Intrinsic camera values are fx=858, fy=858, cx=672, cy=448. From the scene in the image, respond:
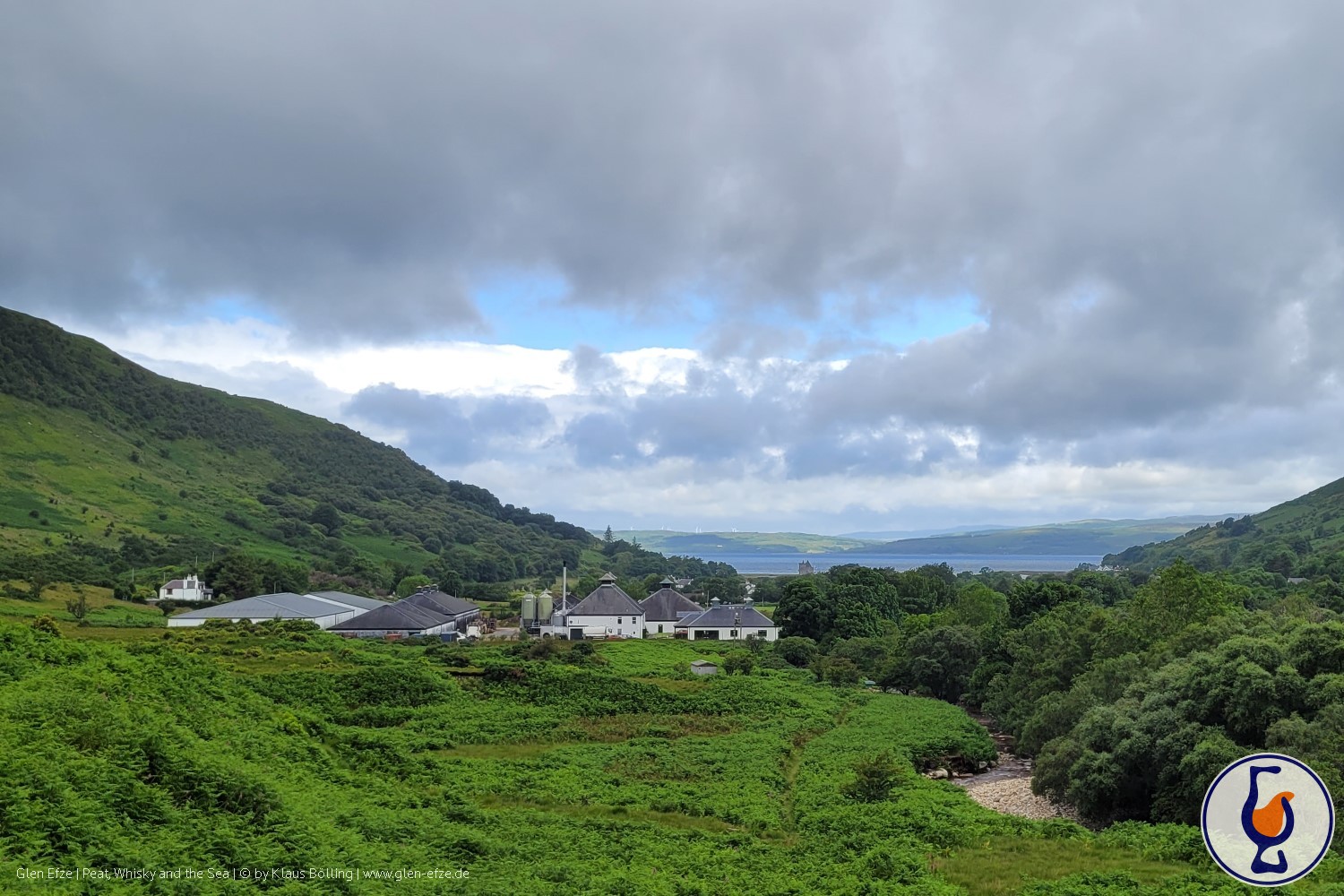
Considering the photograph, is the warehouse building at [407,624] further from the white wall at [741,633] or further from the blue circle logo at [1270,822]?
the blue circle logo at [1270,822]

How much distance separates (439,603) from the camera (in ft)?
323

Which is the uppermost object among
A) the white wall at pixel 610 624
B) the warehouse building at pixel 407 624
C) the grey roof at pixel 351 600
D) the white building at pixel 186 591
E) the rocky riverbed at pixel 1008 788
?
the white building at pixel 186 591

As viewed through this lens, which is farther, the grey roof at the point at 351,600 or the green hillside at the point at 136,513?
the green hillside at the point at 136,513

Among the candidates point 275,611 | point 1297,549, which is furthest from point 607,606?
point 1297,549

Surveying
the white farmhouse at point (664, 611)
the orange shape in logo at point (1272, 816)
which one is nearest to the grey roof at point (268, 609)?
the white farmhouse at point (664, 611)

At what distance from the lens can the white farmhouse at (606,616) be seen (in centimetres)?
9062

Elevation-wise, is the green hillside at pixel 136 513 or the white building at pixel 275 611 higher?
the green hillside at pixel 136 513

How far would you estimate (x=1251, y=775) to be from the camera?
7.25 metres

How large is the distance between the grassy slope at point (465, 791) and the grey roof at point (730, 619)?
42665mm

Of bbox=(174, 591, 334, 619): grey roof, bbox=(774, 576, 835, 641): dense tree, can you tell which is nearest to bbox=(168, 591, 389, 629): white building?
bbox=(174, 591, 334, 619): grey roof

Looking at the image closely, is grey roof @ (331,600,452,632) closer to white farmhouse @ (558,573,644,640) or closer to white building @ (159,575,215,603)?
white farmhouse @ (558,573,644,640)

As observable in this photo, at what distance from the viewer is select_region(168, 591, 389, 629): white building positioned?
7338 cm

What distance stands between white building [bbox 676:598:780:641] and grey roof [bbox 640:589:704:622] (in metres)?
5.80

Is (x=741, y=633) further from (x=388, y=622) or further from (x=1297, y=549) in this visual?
(x=1297, y=549)
